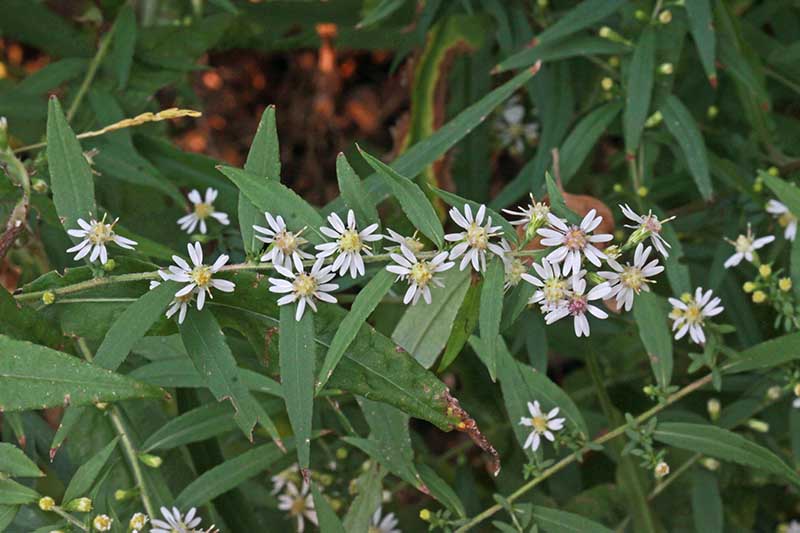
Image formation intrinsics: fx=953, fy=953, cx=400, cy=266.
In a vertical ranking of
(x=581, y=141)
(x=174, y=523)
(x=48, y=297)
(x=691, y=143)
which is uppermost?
(x=581, y=141)

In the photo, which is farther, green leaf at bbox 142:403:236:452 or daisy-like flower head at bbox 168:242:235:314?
green leaf at bbox 142:403:236:452

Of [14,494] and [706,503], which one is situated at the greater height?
[14,494]

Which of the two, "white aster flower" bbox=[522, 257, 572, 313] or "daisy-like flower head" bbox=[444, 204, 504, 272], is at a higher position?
"daisy-like flower head" bbox=[444, 204, 504, 272]

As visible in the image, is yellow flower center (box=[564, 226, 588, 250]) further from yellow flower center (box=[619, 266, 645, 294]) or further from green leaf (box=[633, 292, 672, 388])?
green leaf (box=[633, 292, 672, 388])

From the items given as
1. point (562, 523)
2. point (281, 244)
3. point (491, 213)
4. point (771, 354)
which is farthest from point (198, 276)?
point (771, 354)

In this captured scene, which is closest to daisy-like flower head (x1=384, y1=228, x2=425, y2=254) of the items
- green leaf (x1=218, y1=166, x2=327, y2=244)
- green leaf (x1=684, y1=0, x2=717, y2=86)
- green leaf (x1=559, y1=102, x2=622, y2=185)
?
green leaf (x1=218, y1=166, x2=327, y2=244)

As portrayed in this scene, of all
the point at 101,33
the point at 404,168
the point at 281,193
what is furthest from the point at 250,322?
the point at 101,33

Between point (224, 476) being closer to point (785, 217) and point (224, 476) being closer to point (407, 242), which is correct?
point (407, 242)
